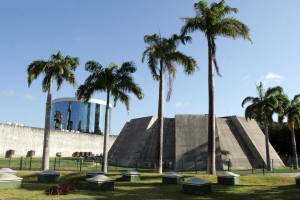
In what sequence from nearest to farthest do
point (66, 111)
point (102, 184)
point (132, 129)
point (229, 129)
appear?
point (102, 184)
point (229, 129)
point (132, 129)
point (66, 111)

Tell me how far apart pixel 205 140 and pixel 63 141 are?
31.1 m

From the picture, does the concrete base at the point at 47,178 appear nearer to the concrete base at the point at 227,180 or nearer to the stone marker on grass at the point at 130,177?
the stone marker on grass at the point at 130,177

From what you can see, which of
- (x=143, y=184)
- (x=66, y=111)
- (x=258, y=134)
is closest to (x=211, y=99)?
(x=143, y=184)

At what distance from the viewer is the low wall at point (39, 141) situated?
52.7m

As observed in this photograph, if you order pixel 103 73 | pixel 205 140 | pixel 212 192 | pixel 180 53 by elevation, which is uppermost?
pixel 180 53

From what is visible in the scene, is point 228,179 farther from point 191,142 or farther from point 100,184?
point 191,142

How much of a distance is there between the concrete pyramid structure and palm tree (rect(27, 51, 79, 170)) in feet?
52.6

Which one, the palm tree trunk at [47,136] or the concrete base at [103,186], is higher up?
the palm tree trunk at [47,136]

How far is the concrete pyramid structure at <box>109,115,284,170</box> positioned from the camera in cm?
4328

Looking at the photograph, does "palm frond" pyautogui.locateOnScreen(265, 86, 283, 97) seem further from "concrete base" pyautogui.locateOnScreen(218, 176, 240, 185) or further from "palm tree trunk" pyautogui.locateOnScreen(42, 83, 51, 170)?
"palm tree trunk" pyautogui.locateOnScreen(42, 83, 51, 170)

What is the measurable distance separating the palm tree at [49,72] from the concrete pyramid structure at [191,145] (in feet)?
52.6

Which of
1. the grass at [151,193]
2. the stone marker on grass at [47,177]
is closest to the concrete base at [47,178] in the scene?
the stone marker on grass at [47,177]

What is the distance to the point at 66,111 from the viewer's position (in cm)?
14238

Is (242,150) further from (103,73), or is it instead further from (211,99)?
(103,73)
